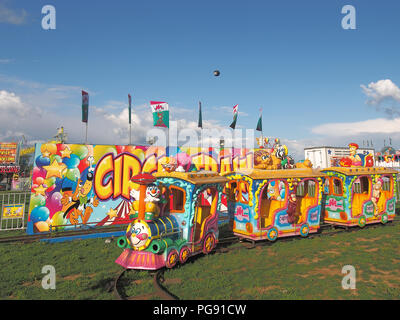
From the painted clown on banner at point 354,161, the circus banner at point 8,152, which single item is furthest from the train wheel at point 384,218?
the circus banner at point 8,152

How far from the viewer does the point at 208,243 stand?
373 inches

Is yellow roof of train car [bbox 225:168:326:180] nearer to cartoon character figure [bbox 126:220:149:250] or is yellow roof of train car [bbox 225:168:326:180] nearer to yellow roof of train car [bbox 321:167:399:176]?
yellow roof of train car [bbox 321:167:399:176]

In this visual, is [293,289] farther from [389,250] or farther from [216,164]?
[216,164]

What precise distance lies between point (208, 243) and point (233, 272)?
1752 mm

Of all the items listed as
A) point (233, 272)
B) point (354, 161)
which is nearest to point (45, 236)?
point (233, 272)

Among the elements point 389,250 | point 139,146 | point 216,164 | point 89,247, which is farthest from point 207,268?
point 216,164

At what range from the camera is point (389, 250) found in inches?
387

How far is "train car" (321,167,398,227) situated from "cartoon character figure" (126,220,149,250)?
975 centimetres

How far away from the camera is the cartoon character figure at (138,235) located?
25.4 ft

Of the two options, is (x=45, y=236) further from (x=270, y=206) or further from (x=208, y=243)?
(x=270, y=206)

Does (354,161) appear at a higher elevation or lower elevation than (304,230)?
higher

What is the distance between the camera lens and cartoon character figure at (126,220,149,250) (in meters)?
7.73

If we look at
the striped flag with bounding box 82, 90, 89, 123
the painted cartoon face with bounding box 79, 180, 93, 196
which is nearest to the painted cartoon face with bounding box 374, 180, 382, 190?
the painted cartoon face with bounding box 79, 180, 93, 196
